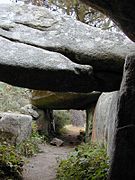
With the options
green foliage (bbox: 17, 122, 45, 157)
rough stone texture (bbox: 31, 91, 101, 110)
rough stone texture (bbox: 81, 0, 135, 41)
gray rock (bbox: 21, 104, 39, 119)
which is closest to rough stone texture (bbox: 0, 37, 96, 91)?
rough stone texture (bbox: 81, 0, 135, 41)

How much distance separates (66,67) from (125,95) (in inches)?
43.9

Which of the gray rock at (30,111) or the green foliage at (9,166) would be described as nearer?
the green foliage at (9,166)

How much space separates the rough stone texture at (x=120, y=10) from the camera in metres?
3.76

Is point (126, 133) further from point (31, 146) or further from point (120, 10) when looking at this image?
point (31, 146)

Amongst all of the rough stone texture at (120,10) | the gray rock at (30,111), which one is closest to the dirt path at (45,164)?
the gray rock at (30,111)

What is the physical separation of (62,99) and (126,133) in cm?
821

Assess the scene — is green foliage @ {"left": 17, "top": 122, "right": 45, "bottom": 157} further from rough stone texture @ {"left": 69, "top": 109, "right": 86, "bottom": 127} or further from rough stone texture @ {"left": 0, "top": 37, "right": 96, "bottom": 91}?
rough stone texture @ {"left": 69, "top": 109, "right": 86, "bottom": 127}

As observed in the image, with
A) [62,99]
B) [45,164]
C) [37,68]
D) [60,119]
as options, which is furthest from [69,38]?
[60,119]

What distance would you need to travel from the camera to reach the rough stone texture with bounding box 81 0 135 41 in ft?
12.4

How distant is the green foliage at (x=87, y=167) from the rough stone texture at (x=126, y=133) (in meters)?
1.21

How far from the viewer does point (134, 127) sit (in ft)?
17.3

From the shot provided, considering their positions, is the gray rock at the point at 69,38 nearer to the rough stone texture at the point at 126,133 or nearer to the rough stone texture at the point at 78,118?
the rough stone texture at the point at 126,133

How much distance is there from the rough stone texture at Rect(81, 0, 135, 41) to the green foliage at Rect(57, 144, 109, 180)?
125 inches

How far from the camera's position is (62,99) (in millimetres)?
13398
